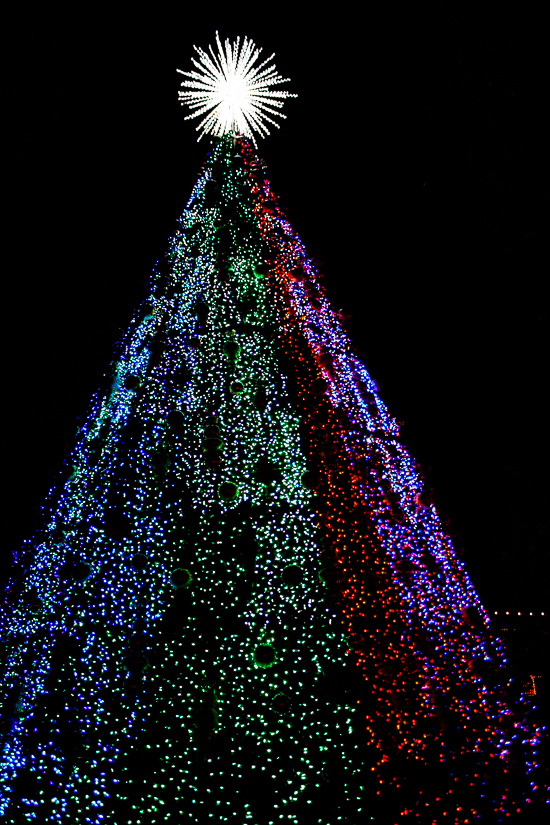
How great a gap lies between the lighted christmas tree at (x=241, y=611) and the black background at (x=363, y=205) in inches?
20.6

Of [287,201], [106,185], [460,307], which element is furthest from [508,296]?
[106,185]

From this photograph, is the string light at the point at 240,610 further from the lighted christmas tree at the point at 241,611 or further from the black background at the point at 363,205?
the black background at the point at 363,205

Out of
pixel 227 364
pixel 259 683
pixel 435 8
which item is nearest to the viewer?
pixel 259 683

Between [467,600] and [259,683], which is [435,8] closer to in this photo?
[467,600]

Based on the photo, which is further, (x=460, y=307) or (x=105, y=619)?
(x=460, y=307)

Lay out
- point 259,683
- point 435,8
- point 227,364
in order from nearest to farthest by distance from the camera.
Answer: point 259,683
point 227,364
point 435,8

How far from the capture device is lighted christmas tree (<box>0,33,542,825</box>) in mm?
380

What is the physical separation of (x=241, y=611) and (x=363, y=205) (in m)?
0.99

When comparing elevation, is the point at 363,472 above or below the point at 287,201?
below

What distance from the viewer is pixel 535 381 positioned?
3.57 feet

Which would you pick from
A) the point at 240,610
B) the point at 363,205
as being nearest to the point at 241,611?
the point at 240,610

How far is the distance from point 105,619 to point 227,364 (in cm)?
26

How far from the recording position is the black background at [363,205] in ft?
3.37

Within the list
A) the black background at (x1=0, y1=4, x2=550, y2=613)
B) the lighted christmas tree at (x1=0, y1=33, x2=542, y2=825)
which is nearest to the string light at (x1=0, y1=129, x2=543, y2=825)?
the lighted christmas tree at (x1=0, y1=33, x2=542, y2=825)
